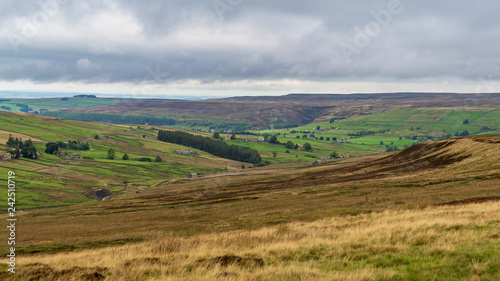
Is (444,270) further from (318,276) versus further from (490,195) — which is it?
(490,195)

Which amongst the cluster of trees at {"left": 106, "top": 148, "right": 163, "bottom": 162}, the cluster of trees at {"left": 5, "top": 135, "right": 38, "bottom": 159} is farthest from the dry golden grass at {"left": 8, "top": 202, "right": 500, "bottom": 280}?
the cluster of trees at {"left": 106, "top": 148, "right": 163, "bottom": 162}

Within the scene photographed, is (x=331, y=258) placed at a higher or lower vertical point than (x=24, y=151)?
higher

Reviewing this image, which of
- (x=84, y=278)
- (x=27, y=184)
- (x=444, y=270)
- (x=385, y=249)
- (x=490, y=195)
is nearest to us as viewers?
(x=444, y=270)

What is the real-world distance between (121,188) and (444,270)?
129 m

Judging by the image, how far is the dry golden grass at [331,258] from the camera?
12000mm

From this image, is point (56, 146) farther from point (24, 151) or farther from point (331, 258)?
point (331, 258)

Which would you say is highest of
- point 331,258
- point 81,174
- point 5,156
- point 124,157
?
point 331,258


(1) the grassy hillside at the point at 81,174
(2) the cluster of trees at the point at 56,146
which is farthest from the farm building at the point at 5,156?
(2) the cluster of trees at the point at 56,146

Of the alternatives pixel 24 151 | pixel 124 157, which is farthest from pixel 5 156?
pixel 124 157

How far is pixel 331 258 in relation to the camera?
14.8 meters

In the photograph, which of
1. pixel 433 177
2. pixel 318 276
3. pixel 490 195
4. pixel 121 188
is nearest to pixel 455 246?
pixel 318 276

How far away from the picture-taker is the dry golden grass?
12000 millimetres

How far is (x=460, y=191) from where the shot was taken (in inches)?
1475

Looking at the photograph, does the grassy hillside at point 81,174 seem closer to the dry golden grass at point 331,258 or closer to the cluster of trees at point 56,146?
the cluster of trees at point 56,146
